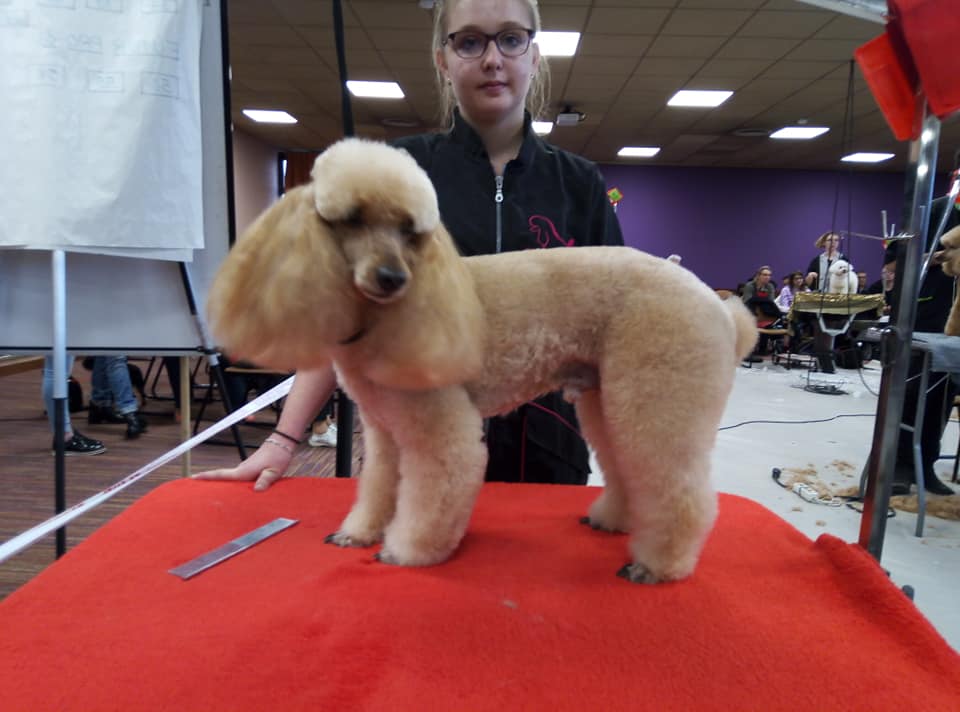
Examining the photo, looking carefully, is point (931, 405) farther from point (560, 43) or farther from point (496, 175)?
point (560, 43)

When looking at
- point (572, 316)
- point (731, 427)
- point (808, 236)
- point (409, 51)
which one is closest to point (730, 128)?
point (808, 236)

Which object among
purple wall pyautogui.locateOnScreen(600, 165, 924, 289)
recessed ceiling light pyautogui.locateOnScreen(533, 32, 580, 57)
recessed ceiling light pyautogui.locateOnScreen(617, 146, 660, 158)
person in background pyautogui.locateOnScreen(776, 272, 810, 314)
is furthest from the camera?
purple wall pyautogui.locateOnScreen(600, 165, 924, 289)

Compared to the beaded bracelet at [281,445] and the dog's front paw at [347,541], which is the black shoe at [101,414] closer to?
the beaded bracelet at [281,445]

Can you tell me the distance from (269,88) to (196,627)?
22.9ft

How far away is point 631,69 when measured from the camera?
5.56m

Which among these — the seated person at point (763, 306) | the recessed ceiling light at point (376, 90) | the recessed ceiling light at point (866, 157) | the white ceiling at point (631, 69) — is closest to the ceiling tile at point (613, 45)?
the white ceiling at point (631, 69)

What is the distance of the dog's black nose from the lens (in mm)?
608

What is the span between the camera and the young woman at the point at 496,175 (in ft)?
3.18

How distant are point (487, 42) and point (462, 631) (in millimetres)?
893

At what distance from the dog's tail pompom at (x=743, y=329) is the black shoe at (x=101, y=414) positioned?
373 cm

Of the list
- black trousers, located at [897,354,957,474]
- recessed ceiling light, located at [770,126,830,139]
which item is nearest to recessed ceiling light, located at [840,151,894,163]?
recessed ceiling light, located at [770,126,830,139]

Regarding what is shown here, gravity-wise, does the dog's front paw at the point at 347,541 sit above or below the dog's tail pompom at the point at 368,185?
below

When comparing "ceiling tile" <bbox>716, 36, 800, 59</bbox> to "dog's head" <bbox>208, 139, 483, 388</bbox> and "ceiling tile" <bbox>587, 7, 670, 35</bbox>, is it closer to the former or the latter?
"ceiling tile" <bbox>587, 7, 670, 35</bbox>

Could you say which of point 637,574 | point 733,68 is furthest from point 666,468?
point 733,68
